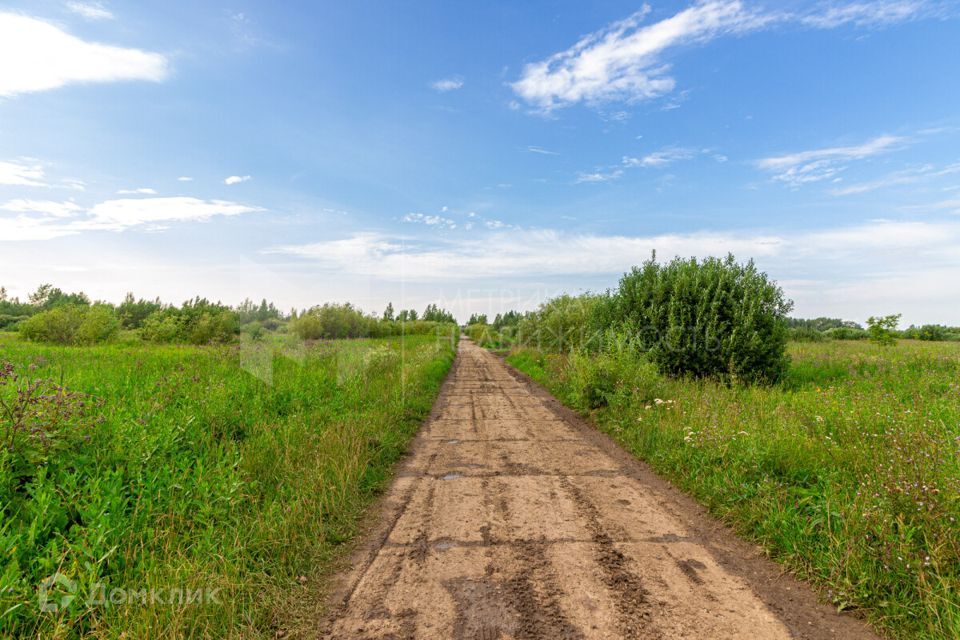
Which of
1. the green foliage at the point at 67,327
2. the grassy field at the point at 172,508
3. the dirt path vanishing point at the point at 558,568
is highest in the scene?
the green foliage at the point at 67,327

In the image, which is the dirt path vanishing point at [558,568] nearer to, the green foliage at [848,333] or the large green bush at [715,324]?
the large green bush at [715,324]

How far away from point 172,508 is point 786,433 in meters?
7.28

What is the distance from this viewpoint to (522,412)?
10047mm

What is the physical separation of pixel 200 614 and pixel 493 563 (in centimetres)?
211

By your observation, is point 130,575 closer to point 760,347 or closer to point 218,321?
point 760,347

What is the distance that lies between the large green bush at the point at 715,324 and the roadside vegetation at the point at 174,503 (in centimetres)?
741

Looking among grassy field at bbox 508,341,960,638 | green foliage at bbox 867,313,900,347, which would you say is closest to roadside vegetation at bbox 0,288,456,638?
grassy field at bbox 508,341,960,638

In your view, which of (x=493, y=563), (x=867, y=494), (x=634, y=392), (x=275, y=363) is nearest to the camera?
(x=493, y=563)

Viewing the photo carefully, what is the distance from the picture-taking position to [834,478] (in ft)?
14.8

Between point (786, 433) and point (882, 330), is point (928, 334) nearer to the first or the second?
point (882, 330)

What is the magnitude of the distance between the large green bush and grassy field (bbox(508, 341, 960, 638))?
1.86m

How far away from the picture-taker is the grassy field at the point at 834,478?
10.0ft

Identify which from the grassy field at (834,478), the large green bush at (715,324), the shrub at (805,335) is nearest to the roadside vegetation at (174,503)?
the grassy field at (834,478)

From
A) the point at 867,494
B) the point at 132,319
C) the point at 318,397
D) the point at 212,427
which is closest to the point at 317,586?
the point at 212,427
